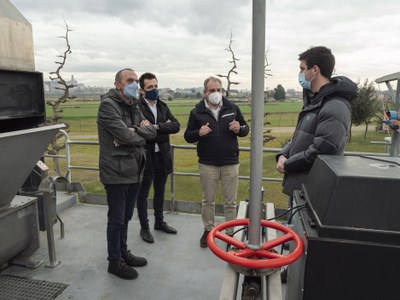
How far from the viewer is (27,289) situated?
2.64 m

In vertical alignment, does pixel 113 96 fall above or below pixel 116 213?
above

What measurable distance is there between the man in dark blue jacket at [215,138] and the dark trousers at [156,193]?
46 cm

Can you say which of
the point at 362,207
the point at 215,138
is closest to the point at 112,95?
the point at 215,138

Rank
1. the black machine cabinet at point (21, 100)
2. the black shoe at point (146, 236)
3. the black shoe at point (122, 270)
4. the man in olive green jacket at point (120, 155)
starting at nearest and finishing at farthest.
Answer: the black machine cabinet at point (21, 100)
the man in olive green jacket at point (120, 155)
the black shoe at point (122, 270)
the black shoe at point (146, 236)

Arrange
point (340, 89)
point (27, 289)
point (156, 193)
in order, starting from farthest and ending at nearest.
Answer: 1. point (156, 193)
2. point (27, 289)
3. point (340, 89)

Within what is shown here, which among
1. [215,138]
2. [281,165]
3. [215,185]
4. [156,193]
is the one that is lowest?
[156,193]

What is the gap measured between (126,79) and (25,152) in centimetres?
100

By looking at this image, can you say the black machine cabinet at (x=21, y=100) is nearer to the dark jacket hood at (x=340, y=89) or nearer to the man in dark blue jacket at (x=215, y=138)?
the man in dark blue jacket at (x=215, y=138)

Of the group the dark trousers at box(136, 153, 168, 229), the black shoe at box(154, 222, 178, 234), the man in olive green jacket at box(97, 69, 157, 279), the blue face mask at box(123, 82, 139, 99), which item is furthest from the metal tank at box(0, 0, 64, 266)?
the black shoe at box(154, 222, 178, 234)

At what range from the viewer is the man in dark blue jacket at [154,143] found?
11.3 ft

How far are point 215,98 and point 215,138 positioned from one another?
41 cm

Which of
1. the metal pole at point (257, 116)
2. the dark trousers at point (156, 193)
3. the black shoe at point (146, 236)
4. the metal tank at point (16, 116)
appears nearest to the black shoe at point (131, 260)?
the black shoe at point (146, 236)

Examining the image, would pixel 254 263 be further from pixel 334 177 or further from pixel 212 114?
pixel 212 114

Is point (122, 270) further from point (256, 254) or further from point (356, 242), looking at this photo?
point (356, 242)
